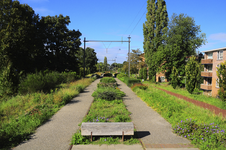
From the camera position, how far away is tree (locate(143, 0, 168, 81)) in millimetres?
38094

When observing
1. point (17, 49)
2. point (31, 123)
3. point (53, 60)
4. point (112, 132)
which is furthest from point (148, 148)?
point (53, 60)

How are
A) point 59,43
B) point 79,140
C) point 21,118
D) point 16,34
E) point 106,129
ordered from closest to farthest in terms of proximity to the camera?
point 79,140 → point 106,129 → point 21,118 → point 16,34 → point 59,43

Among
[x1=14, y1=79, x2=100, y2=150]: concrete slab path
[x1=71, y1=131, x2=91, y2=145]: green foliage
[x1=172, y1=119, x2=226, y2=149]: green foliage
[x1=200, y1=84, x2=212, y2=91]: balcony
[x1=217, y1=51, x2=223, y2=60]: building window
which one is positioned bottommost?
[x1=200, y1=84, x2=212, y2=91]: balcony

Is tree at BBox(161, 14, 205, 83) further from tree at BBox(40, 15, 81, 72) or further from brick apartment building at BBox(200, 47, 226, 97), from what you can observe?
tree at BBox(40, 15, 81, 72)

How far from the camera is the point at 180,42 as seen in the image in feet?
113

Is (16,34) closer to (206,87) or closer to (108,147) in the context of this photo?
(108,147)

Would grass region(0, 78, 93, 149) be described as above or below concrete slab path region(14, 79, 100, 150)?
above

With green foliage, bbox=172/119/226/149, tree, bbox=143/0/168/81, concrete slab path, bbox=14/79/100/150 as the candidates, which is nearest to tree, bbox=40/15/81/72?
tree, bbox=143/0/168/81

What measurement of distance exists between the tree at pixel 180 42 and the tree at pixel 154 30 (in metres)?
2.33

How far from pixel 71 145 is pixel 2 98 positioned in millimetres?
10246

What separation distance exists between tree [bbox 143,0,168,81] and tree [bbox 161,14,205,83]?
2332 millimetres

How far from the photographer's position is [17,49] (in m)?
24.5

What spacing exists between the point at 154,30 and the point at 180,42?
7.53 meters

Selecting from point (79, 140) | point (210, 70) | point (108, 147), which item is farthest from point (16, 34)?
point (210, 70)
